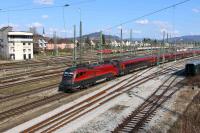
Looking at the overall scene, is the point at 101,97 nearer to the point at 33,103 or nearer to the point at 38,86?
the point at 33,103

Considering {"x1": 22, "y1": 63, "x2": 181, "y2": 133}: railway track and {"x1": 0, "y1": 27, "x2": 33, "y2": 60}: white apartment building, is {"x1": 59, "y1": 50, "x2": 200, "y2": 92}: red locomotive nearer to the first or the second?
{"x1": 22, "y1": 63, "x2": 181, "y2": 133}: railway track

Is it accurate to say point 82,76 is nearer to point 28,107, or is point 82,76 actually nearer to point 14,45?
point 28,107

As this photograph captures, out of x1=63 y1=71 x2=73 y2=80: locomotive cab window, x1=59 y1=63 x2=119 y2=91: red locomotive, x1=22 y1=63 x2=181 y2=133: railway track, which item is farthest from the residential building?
x1=63 y1=71 x2=73 y2=80: locomotive cab window

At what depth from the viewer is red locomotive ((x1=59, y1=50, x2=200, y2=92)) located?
35.3 m

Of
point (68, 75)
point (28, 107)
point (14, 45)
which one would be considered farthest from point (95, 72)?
point (14, 45)

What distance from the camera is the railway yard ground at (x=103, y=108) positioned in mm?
22281

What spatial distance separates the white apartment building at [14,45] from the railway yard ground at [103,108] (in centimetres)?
6378

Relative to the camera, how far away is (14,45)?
104875 millimetres

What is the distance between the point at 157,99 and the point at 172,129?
10474 mm

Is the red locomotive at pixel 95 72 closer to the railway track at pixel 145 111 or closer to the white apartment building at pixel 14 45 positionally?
the railway track at pixel 145 111

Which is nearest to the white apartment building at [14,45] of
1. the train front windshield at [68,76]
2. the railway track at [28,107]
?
the train front windshield at [68,76]

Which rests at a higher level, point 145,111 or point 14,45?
point 14,45

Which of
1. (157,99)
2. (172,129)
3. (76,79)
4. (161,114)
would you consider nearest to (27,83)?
(76,79)

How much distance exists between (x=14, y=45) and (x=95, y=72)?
7076cm
